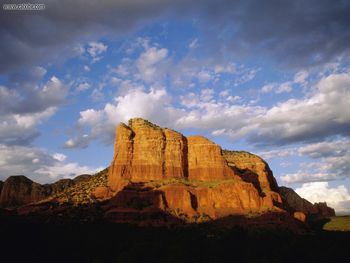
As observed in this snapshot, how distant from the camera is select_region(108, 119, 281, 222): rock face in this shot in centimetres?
13262

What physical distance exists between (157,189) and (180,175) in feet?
63.1

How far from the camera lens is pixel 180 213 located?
129 meters

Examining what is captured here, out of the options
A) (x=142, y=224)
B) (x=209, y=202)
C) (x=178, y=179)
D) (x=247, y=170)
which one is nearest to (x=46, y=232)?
(x=142, y=224)

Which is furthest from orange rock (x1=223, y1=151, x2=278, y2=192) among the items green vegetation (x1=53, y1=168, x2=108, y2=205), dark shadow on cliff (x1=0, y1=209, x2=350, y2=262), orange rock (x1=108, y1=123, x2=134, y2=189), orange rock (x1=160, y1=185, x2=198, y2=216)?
dark shadow on cliff (x1=0, y1=209, x2=350, y2=262)

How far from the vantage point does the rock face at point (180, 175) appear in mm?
132625

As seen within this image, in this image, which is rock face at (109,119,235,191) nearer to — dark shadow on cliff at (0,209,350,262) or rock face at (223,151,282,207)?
rock face at (223,151,282,207)

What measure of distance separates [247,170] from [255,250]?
352 feet

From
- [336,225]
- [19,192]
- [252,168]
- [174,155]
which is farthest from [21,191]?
[336,225]

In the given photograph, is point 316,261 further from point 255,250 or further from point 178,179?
point 178,179

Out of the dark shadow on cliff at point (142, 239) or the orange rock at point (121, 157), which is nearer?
the dark shadow on cliff at point (142, 239)

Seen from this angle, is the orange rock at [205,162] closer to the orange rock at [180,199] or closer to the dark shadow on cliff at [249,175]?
the dark shadow on cliff at [249,175]

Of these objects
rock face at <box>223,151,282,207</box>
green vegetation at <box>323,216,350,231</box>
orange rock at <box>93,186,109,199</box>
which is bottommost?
green vegetation at <box>323,216,350,231</box>

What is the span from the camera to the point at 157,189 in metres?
136

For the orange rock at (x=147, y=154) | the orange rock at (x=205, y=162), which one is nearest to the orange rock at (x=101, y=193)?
the orange rock at (x=147, y=154)
